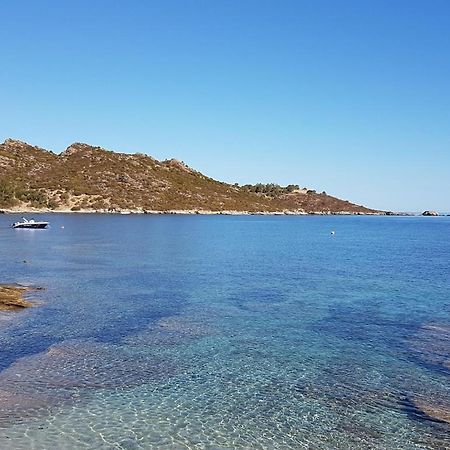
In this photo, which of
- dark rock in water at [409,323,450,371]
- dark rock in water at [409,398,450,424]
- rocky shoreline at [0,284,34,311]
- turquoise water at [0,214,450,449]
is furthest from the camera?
rocky shoreline at [0,284,34,311]

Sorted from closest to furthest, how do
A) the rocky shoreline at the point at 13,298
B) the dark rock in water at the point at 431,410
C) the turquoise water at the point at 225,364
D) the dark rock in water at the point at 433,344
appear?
1. the turquoise water at the point at 225,364
2. the dark rock in water at the point at 431,410
3. the dark rock in water at the point at 433,344
4. the rocky shoreline at the point at 13,298

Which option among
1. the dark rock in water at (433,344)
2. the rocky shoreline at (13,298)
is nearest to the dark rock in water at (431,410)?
the dark rock in water at (433,344)

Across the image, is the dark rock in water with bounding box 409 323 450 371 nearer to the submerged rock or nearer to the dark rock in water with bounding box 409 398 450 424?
the dark rock in water with bounding box 409 398 450 424

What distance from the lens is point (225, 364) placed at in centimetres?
2336

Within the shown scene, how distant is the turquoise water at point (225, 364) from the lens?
53.5 ft

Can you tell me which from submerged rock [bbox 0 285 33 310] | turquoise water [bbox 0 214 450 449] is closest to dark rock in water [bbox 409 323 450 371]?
turquoise water [bbox 0 214 450 449]

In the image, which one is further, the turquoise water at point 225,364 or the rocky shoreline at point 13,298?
the rocky shoreline at point 13,298

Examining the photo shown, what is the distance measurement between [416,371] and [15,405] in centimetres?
1728

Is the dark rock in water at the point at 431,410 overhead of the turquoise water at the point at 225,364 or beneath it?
overhead

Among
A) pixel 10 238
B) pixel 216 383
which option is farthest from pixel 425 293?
pixel 10 238

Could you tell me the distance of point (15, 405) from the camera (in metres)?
17.8

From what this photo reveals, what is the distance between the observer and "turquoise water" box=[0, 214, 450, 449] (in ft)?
53.5

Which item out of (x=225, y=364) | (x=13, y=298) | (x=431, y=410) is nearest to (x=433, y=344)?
(x=431, y=410)

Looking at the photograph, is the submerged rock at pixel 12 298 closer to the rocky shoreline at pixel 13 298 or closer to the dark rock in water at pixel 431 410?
the rocky shoreline at pixel 13 298
